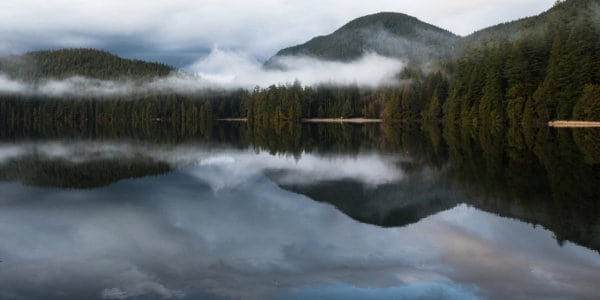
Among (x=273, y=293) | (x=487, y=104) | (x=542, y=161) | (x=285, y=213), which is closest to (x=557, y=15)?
(x=487, y=104)

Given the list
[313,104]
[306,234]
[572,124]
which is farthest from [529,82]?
[313,104]

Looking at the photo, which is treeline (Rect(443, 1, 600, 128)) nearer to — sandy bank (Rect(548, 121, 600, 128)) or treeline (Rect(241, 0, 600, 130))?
treeline (Rect(241, 0, 600, 130))

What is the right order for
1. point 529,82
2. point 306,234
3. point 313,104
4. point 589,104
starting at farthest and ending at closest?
1. point 313,104
2. point 529,82
3. point 589,104
4. point 306,234

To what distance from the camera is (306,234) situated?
14531 millimetres

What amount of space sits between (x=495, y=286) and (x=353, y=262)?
3102 millimetres

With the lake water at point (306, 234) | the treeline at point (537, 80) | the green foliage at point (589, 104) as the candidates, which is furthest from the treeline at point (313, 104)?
the lake water at point (306, 234)

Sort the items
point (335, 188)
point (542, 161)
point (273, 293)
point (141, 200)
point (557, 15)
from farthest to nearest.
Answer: point (557, 15), point (542, 161), point (335, 188), point (141, 200), point (273, 293)

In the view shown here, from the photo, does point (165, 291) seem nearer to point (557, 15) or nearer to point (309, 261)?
point (309, 261)

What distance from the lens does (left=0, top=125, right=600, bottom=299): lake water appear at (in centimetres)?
1012

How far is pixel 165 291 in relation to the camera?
9.74m

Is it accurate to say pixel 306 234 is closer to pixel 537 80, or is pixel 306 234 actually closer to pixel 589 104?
pixel 589 104

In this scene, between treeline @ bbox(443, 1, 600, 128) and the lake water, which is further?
treeline @ bbox(443, 1, 600, 128)

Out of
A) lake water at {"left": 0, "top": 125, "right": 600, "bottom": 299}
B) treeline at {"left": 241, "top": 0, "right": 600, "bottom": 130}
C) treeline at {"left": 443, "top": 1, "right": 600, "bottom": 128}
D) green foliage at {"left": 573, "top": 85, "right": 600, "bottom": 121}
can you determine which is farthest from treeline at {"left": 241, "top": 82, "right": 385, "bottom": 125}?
lake water at {"left": 0, "top": 125, "right": 600, "bottom": 299}

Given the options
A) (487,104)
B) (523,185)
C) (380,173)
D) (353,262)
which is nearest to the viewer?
(353,262)
